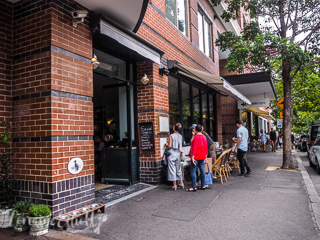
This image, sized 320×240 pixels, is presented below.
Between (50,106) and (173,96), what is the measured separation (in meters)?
5.14

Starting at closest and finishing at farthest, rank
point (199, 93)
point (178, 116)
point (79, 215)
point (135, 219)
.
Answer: point (79, 215), point (135, 219), point (178, 116), point (199, 93)

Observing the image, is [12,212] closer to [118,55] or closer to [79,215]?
[79,215]

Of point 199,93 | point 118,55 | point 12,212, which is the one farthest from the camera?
point 199,93

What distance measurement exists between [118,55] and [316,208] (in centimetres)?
541

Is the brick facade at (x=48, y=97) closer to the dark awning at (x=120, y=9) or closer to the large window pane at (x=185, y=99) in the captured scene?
the dark awning at (x=120, y=9)

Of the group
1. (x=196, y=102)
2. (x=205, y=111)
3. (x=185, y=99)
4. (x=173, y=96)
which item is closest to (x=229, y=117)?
(x=205, y=111)

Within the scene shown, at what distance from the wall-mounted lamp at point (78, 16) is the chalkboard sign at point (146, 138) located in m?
3.08

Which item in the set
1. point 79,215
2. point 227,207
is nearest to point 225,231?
point 227,207

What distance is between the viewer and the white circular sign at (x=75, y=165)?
4.16m

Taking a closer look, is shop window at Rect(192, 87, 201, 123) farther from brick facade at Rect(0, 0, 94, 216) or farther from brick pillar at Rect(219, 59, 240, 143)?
brick pillar at Rect(219, 59, 240, 143)

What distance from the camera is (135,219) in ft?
13.9

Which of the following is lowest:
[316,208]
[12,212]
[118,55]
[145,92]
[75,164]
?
[316,208]

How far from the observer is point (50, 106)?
390 centimetres

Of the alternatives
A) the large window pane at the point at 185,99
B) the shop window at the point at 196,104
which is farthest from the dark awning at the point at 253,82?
the large window pane at the point at 185,99
